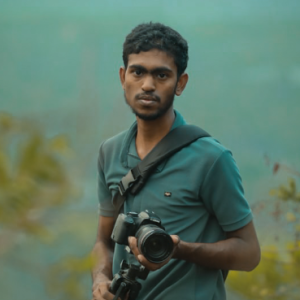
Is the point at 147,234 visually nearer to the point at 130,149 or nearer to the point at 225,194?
the point at 225,194

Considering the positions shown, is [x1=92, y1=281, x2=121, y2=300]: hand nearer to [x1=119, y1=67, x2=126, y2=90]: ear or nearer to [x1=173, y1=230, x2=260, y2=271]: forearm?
[x1=173, y1=230, x2=260, y2=271]: forearm

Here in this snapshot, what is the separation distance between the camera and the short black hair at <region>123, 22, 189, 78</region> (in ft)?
9.25

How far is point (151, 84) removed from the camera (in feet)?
9.05

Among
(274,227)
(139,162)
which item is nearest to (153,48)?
(139,162)

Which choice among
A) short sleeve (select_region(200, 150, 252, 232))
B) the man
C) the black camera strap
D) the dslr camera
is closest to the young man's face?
the man

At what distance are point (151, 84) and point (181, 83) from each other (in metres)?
0.21

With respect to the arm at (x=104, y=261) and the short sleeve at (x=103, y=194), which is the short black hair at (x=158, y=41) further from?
the arm at (x=104, y=261)

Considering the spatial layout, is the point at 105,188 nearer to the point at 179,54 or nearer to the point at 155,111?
the point at 155,111

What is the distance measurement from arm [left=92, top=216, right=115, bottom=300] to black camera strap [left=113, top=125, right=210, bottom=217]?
0.83 ft

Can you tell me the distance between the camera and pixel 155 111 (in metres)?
2.77

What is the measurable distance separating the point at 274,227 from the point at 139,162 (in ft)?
4.87

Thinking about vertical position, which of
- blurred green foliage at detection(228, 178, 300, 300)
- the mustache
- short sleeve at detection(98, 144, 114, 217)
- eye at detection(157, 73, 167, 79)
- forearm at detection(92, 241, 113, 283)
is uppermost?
eye at detection(157, 73, 167, 79)

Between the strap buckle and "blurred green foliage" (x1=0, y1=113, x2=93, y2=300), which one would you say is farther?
the strap buckle

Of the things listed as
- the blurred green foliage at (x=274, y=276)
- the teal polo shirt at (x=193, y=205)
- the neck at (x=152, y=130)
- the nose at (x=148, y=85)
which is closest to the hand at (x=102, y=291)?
the teal polo shirt at (x=193, y=205)
